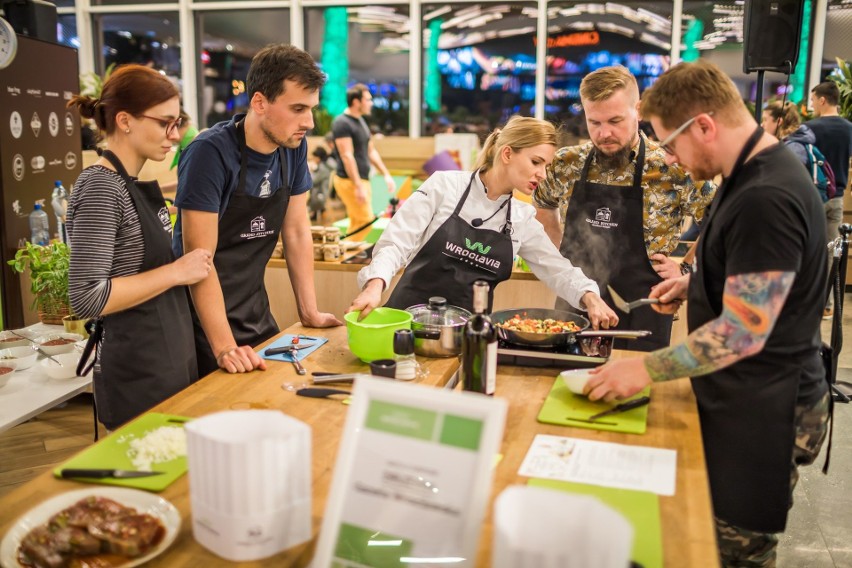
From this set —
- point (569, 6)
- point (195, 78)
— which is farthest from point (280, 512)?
point (195, 78)

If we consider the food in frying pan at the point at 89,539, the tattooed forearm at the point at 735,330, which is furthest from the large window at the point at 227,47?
the food in frying pan at the point at 89,539

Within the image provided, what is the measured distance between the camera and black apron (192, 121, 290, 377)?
2.38 m

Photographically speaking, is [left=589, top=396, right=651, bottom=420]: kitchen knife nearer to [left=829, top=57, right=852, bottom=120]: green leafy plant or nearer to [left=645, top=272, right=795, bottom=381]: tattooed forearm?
[left=645, top=272, right=795, bottom=381]: tattooed forearm

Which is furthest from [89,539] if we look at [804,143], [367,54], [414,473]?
[367,54]

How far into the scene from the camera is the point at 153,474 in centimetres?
145

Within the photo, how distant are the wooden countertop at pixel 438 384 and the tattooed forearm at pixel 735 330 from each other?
0.17 meters

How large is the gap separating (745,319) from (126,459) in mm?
1321

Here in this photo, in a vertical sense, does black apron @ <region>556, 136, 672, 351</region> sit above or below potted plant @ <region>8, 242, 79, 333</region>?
above

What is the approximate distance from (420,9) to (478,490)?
9275 mm

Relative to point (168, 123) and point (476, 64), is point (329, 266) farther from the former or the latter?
point (476, 64)

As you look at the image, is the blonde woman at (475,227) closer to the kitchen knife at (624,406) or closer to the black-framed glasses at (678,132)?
the kitchen knife at (624,406)

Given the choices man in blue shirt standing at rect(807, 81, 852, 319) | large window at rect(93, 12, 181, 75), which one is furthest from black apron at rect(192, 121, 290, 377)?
large window at rect(93, 12, 181, 75)

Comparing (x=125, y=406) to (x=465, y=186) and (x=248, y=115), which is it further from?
(x=465, y=186)

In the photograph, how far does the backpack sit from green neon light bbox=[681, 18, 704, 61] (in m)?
2.79
